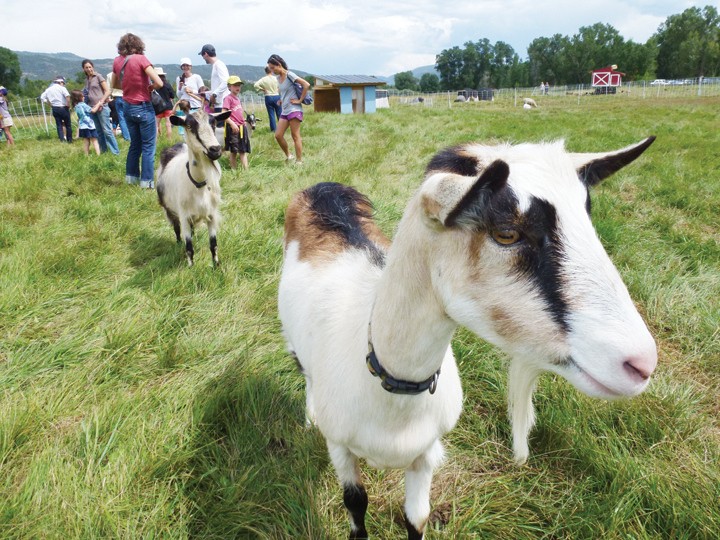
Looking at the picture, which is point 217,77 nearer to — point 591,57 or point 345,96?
point 345,96

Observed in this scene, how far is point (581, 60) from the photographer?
73938 millimetres

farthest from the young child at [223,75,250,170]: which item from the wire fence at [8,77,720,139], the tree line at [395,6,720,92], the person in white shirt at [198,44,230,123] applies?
the tree line at [395,6,720,92]

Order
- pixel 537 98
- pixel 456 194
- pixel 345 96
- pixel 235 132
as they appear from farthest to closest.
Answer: pixel 537 98 < pixel 345 96 < pixel 235 132 < pixel 456 194

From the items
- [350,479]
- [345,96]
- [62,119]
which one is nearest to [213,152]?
[350,479]

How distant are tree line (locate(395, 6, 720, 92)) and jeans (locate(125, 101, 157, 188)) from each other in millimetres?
82088

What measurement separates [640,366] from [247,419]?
6.28ft

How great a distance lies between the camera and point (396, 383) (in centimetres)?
123

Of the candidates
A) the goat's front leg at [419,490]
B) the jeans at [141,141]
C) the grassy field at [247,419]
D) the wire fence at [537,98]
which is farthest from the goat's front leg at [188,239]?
the wire fence at [537,98]

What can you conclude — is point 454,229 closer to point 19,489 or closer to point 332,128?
point 19,489

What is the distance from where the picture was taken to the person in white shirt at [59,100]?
10172mm

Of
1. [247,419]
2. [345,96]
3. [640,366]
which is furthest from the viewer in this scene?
[345,96]

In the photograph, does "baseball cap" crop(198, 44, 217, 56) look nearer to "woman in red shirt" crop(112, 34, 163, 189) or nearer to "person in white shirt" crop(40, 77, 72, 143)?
"woman in red shirt" crop(112, 34, 163, 189)

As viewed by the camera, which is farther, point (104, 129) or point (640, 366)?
point (104, 129)

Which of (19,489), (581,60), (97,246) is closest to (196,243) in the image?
(97,246)
